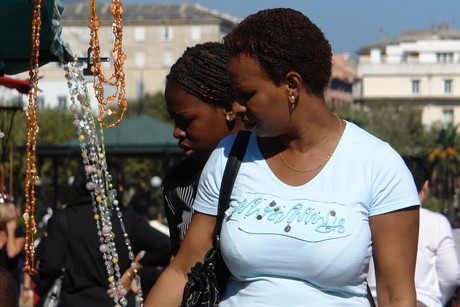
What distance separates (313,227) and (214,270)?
342mm

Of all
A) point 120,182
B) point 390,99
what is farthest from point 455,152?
point 120,182

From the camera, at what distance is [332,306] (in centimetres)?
328

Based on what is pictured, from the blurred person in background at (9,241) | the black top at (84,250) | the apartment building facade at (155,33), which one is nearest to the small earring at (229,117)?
the black top at (84,250)

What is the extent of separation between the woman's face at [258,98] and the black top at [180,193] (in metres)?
0.86

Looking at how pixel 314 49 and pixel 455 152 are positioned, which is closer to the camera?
pixel 314 49

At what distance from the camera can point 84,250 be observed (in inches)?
273

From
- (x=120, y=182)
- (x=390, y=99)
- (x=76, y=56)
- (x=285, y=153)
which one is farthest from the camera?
(x=390, y=99)

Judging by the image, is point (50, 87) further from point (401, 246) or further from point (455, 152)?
point (401, 246)

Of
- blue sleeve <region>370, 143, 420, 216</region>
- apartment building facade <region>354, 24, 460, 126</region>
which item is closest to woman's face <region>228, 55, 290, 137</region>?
blue sleeve <region>370, 143, 420, 216</region>

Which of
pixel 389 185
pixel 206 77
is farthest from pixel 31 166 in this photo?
pixel 389 185

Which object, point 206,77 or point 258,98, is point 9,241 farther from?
point 258,98

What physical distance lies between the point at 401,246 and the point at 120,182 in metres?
3.97

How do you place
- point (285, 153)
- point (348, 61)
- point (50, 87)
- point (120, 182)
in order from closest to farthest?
1. point (285, 153)
2. point (120, 182)
3. point (50, 87)
4. point (348, 61)

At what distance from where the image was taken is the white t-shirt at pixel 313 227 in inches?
128
